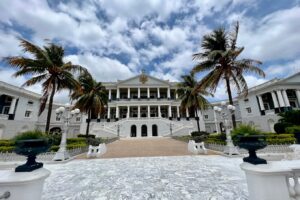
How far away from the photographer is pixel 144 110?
36.8 m

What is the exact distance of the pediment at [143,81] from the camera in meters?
36.4

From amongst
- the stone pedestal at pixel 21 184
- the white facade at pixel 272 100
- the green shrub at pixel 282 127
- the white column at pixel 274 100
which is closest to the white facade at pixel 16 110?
the stone pedestal at pixel 21 184

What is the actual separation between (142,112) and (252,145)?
34709 millimetres

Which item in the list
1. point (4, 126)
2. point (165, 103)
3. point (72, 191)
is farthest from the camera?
point (165, 103)

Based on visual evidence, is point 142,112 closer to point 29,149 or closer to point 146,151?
point 146,151

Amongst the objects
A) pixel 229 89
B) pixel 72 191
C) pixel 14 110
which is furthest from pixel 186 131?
pixel 14 110

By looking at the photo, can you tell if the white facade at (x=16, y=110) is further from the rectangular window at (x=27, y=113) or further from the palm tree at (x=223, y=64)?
the palm tree at (x=223, y=64)

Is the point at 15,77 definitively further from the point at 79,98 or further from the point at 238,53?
the point at 238,53

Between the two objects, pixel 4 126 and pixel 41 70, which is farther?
pixel 4 126

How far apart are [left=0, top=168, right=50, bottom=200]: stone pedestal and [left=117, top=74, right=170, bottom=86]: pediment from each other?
34511 millimetres

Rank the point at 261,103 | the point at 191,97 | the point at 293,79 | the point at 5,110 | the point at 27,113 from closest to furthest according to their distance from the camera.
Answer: the point at 191,97
the point at 5,110
the point at 293,79
the point at 261,103
the point at 27,113

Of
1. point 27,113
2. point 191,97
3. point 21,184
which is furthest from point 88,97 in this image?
point 21,184

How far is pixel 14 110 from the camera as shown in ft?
79.6

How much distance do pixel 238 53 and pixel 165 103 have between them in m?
23.5
